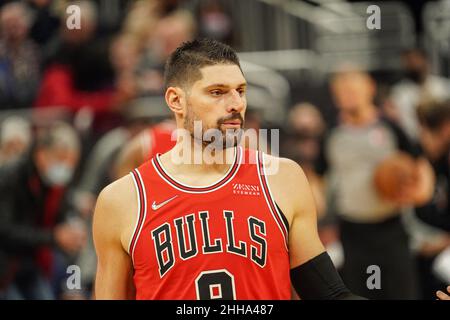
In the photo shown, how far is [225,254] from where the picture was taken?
346 cm

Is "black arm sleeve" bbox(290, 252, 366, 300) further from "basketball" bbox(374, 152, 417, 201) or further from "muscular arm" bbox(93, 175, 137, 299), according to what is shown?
"basketball" bbox(374, 152, 417, 201)

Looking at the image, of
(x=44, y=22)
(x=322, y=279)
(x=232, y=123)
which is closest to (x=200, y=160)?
(x=232, y=123)

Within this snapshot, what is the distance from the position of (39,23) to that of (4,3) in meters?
0.41

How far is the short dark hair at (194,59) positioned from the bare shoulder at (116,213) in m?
0.51

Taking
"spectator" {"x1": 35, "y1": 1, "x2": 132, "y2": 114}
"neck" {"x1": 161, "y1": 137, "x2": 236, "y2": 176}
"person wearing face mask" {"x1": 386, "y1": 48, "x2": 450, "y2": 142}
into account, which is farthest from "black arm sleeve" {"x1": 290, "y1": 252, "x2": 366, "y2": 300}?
"spectator" {"x1": 35, "y1": 1, "x2": 132, "y2": 114}

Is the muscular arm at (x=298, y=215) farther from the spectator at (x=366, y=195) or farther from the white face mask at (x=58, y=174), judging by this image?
the white face mask at (x=58, y=174)

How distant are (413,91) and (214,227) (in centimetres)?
483

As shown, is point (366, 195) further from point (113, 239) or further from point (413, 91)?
point (113, 239)

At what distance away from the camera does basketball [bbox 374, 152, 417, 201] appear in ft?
23.6

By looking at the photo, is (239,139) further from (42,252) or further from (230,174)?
(42,252)

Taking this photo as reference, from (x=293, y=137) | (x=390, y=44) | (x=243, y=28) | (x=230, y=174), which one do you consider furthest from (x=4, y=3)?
(x=230, y=174)

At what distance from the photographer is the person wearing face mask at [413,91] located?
7.67m

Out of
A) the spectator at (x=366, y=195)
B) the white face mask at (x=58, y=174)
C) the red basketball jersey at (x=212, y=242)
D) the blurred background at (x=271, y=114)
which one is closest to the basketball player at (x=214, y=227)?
the red basketball jersey at (x=212, y=242)

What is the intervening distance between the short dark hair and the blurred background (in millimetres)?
2648
